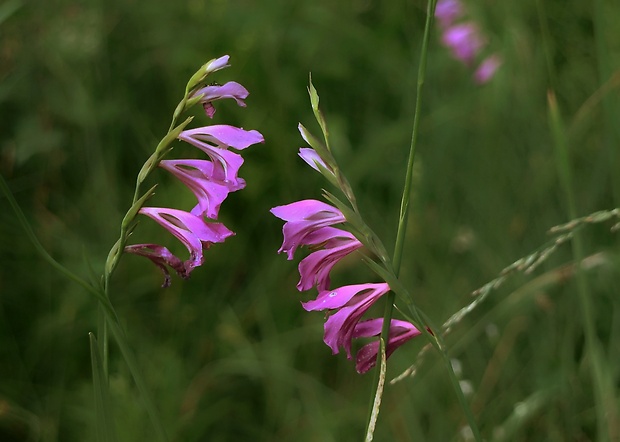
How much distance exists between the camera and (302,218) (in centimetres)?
61

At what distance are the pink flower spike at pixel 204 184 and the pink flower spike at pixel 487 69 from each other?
166cm

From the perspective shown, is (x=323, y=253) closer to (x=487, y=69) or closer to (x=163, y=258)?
(x=163, y=258)

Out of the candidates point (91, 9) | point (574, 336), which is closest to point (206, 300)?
point (574, 336)

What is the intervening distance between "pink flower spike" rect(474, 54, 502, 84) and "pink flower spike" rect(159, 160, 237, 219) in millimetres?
1663

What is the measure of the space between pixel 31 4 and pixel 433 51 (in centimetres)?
116

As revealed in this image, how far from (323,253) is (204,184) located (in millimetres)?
127

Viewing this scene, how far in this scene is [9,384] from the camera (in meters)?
1.56

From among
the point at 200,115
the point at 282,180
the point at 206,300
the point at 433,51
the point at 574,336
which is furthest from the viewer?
the point at 433,51

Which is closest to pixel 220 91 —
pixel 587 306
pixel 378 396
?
pixel 378 396

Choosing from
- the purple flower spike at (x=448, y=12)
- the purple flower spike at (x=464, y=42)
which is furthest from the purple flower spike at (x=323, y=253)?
the purple flower spike at (x=448, y=12)

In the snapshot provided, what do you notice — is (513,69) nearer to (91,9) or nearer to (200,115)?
(200,115)

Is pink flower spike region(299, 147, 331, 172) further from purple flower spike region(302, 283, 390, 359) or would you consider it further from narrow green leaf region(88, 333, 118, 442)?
narrow green leaf region(88, 333, 118, 442)

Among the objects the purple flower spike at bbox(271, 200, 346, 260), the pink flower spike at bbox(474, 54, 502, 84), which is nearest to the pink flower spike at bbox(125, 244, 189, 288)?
the purple flower spike at bbox(271, 200, 346, 260)

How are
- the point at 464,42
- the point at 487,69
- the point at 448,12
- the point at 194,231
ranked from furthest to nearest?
the point at 448,12, the point at 464,42, the point at 487,69, the point at 194,231
